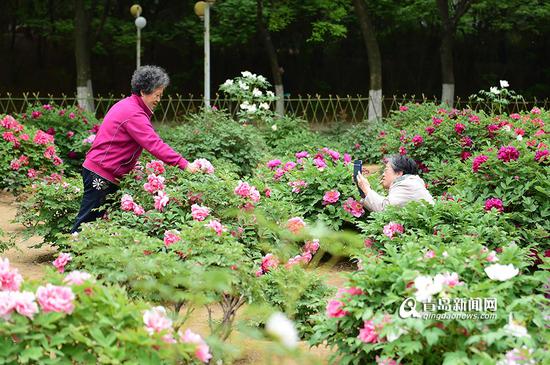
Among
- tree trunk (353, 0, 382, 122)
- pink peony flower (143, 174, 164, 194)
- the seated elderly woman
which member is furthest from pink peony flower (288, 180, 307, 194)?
tree trunk (353, 0, 382, 122)

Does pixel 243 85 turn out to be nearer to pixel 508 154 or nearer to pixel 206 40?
pixel 206 40

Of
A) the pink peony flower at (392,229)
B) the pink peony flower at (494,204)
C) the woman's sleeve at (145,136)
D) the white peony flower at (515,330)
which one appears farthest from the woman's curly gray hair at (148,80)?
the white peony flower at (515,330)

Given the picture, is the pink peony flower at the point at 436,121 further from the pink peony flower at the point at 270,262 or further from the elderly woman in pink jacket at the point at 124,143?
the pink peony flower at the point at 270,262

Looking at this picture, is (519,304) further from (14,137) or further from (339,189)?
(14,137)

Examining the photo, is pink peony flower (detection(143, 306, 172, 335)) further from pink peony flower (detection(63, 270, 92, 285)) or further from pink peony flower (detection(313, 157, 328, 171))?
pink peony flower (detection(313, 157, 328, 171))

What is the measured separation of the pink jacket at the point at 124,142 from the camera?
5.43m

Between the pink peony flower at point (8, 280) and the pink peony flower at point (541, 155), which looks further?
the pink peony flower at point (541, 155)

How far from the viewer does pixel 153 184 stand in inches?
214

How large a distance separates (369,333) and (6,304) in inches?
54.4

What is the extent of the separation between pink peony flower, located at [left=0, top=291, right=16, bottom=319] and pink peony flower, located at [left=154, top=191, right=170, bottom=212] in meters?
2.51

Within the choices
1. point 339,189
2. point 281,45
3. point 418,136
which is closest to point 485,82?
point 281,45

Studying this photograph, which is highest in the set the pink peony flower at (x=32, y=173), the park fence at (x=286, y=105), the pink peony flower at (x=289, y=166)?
the pink peony flower at (x=289, y=166)

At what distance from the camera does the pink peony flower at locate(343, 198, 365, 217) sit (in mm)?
7062

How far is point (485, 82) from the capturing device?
29.7 metres
